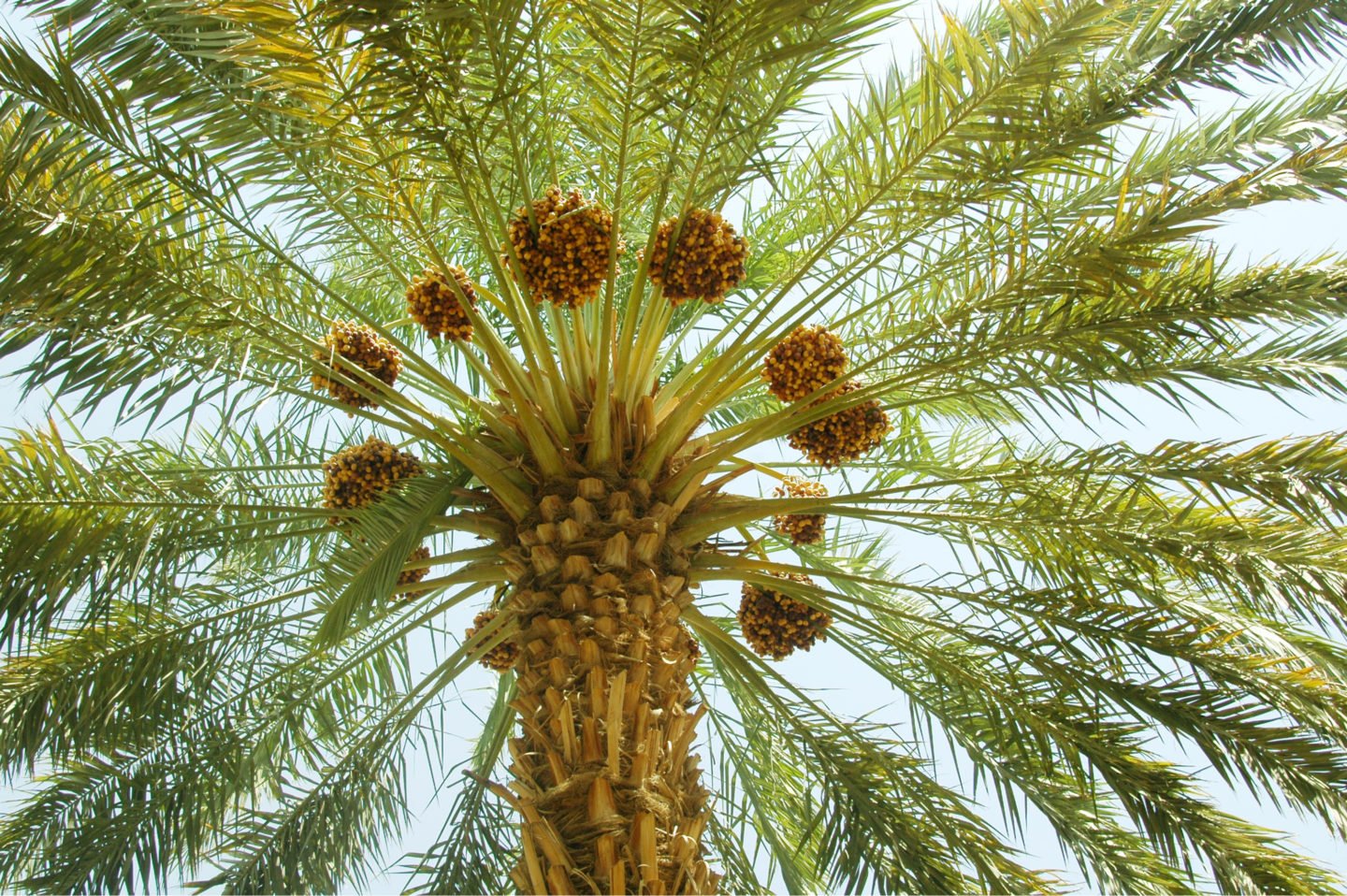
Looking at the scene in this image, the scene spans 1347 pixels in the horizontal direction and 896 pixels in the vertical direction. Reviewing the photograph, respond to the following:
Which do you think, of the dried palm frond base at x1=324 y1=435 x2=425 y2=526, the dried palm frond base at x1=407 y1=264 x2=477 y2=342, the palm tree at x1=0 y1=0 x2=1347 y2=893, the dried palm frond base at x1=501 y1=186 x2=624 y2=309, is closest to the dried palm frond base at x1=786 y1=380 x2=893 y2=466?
the palm tree at x1=0 y1=0 x2=1347 y2=893

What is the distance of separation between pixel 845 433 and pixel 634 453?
0.93m

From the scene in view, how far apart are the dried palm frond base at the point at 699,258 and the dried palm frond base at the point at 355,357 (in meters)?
1.21

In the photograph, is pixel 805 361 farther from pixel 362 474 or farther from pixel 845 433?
pixel 362 474

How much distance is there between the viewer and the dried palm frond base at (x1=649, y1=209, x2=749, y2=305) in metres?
4.91

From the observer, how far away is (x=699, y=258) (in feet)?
16.1

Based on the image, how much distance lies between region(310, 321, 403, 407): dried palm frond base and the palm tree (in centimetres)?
2

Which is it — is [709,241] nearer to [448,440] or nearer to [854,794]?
[448,440]

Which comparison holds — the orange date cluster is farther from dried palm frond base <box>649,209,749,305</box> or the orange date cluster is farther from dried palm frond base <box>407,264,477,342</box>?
dried palm frond base <box>407,264,477,342</box>

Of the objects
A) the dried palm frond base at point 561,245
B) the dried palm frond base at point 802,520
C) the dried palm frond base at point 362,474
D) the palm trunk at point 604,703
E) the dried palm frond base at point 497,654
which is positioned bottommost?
the palm trunk at point 604,703

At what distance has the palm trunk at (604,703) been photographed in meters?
4.11

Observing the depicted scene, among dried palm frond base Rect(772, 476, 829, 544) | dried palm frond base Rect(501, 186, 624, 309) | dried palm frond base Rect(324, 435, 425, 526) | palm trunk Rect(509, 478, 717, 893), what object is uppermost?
dried palm frond base Rect(501, 186, 624, 309)

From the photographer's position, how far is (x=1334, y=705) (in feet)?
14.6

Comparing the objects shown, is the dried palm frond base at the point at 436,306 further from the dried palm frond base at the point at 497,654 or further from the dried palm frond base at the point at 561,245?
the dried palm frond base at the point at 497,654

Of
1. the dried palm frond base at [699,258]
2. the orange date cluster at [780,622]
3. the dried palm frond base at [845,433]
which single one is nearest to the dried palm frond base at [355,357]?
the dried palm frond base at [699,258]
